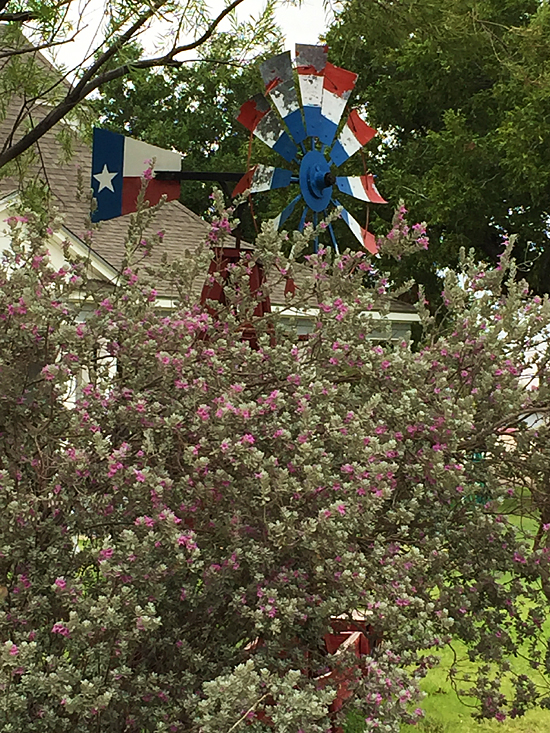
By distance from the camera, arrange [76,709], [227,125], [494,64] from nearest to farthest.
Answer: [76,709]
[494,64]
[227,125]

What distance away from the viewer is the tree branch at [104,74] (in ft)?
23.2

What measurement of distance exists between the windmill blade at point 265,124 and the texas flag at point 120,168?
550 mm

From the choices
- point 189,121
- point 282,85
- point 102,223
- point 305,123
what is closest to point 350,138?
point 305,123

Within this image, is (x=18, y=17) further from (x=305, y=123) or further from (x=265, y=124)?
(x=305, y=123)

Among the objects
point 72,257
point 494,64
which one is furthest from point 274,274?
point 494,64

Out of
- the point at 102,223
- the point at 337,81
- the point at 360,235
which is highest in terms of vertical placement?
the point at 337,81

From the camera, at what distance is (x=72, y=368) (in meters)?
3.43

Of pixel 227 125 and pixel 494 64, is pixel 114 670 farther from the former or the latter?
pixel 227 125

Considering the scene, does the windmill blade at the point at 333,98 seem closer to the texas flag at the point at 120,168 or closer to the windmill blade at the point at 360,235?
the windmill blade at the point at 360,235

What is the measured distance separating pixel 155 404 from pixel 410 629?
1188 mm

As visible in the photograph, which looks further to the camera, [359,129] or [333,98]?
[359,129]

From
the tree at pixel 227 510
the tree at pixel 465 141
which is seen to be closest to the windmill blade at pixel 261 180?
the tree at pixel 227 510

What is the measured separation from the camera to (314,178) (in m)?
6.31

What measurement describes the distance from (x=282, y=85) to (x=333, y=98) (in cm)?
49
